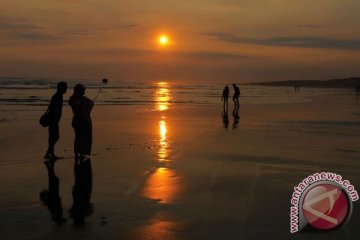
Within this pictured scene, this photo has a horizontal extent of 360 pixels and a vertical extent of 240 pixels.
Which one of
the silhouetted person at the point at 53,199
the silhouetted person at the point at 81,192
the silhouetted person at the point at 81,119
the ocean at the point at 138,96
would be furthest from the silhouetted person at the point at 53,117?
the ocean at the point at 138,96

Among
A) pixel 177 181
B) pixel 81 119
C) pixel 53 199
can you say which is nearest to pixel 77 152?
pixel 81 119

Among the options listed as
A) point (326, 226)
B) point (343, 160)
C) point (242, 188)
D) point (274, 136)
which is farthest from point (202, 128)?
point (326, 226)

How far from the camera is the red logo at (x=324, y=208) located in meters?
→ 6.24

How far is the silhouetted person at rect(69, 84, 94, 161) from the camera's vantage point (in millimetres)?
11444

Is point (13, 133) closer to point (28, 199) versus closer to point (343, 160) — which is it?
point (28, 199)

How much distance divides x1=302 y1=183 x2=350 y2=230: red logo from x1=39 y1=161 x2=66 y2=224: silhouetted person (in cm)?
343

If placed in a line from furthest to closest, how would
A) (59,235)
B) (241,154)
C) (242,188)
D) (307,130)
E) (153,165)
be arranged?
(307,130), (241,154), (153,165), (242,188), (59,235)

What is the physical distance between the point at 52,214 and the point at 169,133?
11496 mm

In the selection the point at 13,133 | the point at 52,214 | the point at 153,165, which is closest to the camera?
the point at 52,214

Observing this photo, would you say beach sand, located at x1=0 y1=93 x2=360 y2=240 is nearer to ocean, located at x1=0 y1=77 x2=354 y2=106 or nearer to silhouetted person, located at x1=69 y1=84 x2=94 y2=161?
silhouetted person, located at x1=69 y1=84 x2=94 y2=161

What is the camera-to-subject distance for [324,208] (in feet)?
20.5

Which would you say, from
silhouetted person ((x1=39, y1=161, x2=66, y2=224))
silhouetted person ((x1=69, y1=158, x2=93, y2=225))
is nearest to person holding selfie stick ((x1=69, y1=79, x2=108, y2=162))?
silhouetted person ((x1=69, y1=158, x2=93, y2=225))

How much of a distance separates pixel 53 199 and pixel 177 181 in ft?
8.17

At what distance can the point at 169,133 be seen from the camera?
18.5 meters
